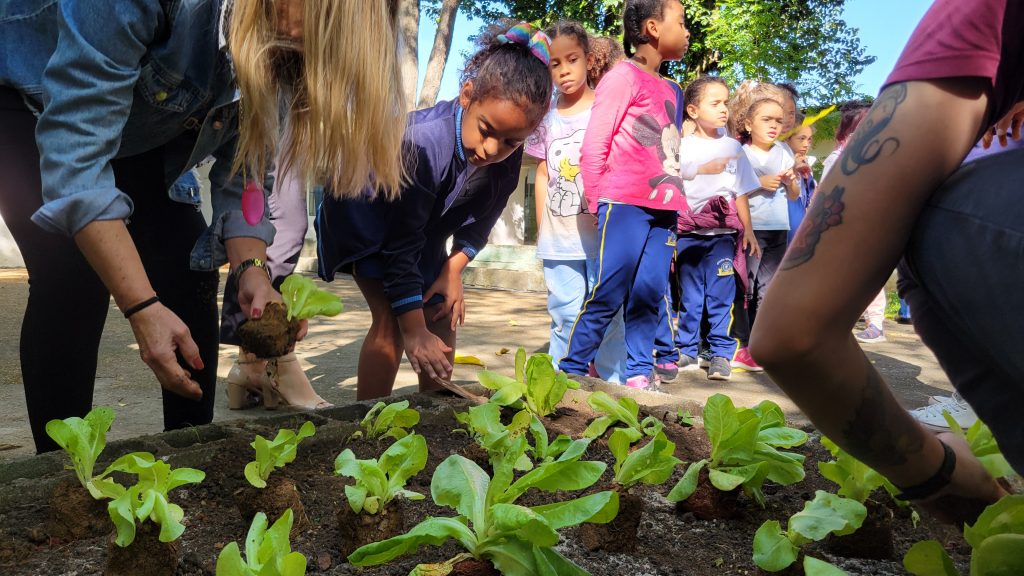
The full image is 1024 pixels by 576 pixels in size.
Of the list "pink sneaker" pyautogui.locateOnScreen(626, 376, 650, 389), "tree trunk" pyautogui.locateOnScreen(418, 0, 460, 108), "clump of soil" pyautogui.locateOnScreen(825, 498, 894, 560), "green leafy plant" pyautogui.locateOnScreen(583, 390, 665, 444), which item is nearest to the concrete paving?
"pink sneaker" pyautogui.locateOnScreen(626, 376, 650, 389)

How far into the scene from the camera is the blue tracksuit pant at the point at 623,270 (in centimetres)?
397

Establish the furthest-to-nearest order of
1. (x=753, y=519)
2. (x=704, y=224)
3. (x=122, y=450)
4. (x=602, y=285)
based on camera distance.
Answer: (x=704, y=224) → (x=602, y=285) → (x=122, y=450) → (x=753, y=519)

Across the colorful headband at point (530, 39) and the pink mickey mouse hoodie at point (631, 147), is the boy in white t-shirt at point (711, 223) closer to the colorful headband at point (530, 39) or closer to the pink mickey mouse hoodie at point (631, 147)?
the pink mickey mouse hoodie at point (631, 147)

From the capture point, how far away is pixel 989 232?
94 centimetres

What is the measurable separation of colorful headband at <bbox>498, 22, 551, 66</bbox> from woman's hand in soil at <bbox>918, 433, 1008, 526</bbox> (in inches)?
80.9

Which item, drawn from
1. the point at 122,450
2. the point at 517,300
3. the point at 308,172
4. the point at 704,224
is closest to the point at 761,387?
the point at 704,224

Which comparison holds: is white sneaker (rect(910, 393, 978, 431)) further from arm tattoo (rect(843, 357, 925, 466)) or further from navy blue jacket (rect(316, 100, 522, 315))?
arm tattoo (rect(843, 357, 925, 466))

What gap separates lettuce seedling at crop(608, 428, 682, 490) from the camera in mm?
1692

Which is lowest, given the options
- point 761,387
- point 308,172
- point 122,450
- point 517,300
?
point 517,300

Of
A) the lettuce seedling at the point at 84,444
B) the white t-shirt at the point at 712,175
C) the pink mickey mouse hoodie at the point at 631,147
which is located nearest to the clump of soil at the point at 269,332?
the lettuce seedling at the point at 84,444

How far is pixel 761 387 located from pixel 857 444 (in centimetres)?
361

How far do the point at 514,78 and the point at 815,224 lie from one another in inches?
74.1

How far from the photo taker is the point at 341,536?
65.7 inches

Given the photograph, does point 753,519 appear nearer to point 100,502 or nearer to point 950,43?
point 950,43
